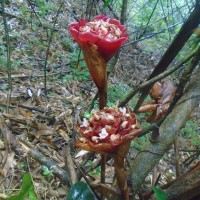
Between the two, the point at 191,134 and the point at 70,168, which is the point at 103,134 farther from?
the point at 191,134

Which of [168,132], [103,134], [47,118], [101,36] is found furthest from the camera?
[47,118]

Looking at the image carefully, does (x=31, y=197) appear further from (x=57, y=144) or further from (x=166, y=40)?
(x=166, y=40)

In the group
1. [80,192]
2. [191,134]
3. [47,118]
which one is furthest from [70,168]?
[191,134]

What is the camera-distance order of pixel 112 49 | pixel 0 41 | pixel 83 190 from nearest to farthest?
pixel 112 49
pixel 83 190
pixel 0 41

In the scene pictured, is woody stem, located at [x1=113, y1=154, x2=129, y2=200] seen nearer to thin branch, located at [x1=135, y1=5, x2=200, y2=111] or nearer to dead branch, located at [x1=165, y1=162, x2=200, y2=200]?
dead branch, located at [x1=165, y1=162, x2=200, y2=200]

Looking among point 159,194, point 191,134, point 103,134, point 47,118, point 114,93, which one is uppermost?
point 114,93

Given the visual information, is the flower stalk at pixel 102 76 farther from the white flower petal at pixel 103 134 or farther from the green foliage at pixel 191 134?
the green foliage at pixel 191 134

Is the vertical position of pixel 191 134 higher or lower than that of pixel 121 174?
higher

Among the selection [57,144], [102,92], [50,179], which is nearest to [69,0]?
[57,144]
